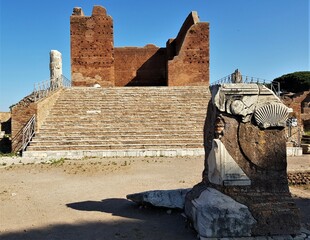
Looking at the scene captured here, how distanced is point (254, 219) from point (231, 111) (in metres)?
1.25

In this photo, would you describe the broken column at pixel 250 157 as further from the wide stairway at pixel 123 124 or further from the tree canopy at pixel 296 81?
the tree canopy at pixel 296 81

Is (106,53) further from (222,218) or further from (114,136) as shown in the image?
(222,218)

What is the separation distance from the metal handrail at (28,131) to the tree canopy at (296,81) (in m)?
45.5

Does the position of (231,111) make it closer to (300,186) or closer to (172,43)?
(300,186)

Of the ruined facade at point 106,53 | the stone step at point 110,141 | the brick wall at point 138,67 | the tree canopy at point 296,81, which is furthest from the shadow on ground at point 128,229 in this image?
the tree canopy at point 296,81

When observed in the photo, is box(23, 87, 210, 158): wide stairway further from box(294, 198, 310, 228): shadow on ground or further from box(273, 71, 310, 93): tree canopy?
box(273, 71, 310, 93): tree canopy

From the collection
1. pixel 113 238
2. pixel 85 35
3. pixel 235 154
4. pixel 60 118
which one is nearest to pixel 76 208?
pixel 113 238

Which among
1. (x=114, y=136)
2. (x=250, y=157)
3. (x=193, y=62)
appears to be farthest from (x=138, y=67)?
(x=250, y=157)

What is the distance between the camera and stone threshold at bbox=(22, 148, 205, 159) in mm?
10641

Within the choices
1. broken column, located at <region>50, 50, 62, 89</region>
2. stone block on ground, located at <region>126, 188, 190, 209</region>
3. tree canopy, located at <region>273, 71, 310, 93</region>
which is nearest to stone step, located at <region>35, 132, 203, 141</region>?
stone block on ground, located at <region>126, 188, 190, 209</region>

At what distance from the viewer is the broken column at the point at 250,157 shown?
148 inches

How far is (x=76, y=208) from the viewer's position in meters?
5.11

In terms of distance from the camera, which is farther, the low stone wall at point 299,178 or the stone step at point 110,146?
the stone step at point 110,146

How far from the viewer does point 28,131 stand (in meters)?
11.6
